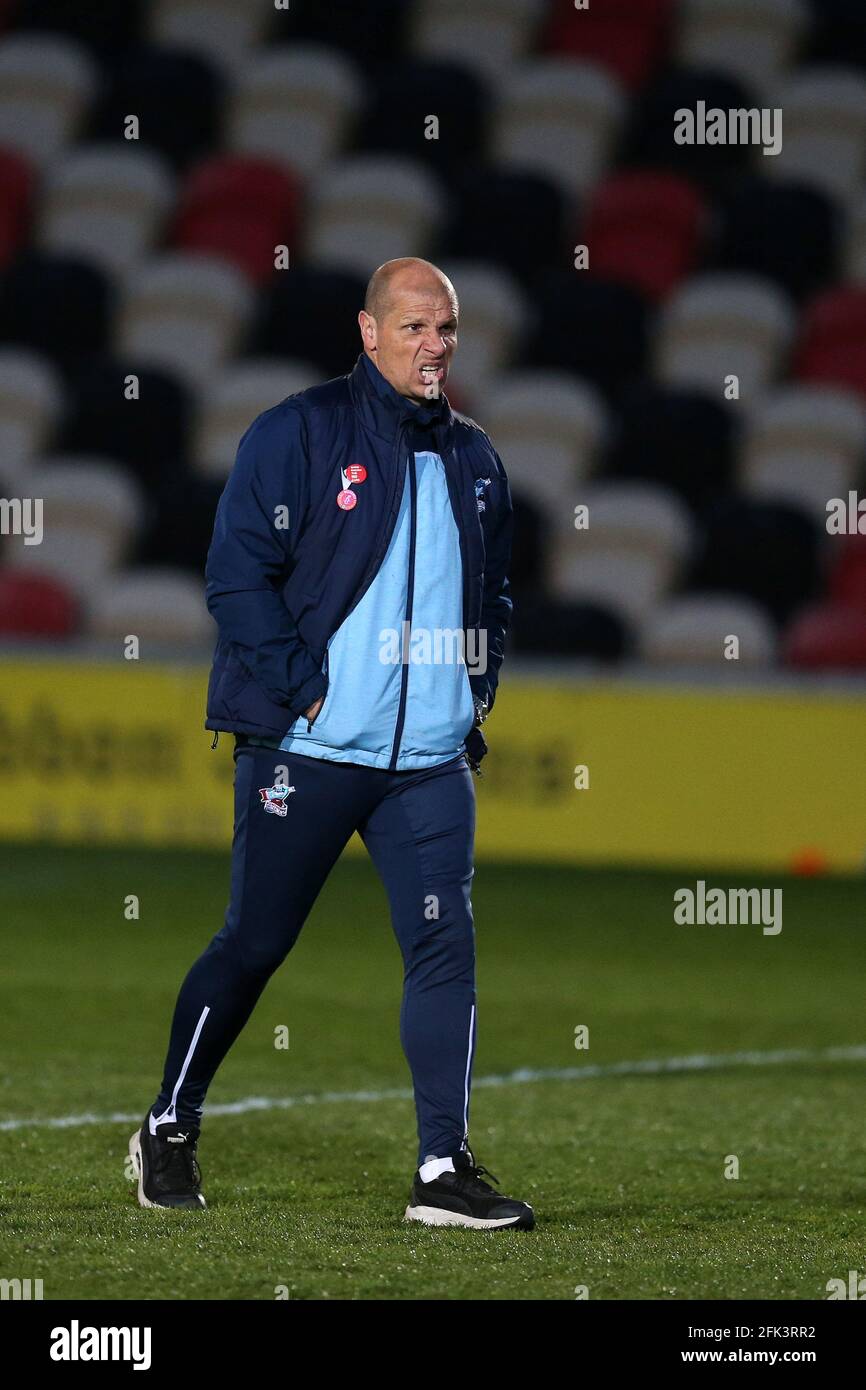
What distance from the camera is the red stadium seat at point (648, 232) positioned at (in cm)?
1881

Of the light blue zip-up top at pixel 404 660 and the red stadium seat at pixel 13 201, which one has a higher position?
the red stadium seat at pixel 13 201

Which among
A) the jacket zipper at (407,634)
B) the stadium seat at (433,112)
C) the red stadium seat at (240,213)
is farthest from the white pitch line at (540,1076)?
the stadium seat at (433,112)

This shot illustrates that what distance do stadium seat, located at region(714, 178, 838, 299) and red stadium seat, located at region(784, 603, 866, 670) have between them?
4968 mm

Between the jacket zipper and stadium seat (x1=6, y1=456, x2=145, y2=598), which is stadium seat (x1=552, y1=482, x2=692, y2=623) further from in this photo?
the jacket zipper

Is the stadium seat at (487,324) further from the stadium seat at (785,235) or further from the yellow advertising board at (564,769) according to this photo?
the yellow advertising board at (564,769)

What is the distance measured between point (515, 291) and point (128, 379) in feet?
11.3

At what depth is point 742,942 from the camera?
1013cm

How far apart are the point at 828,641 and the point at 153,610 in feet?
14.4

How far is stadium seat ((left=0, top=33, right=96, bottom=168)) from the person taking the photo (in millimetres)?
20969

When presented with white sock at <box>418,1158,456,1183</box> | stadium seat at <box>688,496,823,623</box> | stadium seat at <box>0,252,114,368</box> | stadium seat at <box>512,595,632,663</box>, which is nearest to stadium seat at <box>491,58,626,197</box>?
stadium seat at <box>0,252,114,368</box>

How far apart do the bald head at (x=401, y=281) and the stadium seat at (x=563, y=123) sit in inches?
608

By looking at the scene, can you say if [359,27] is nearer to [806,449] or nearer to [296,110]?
[296,110]

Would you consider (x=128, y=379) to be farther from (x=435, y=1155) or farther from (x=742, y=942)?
(x=435, y=1155)
